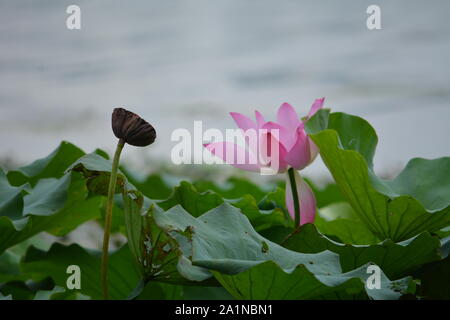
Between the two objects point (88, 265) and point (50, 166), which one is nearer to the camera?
point (88, 265)

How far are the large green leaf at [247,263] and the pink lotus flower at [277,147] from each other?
120mm

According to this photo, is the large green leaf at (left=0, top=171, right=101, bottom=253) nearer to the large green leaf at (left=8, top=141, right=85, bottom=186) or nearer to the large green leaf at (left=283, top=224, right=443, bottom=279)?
the large green leaf at (left=8, top=141, right=85, bottom=186)

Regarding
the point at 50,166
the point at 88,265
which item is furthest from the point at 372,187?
the point at 50,166

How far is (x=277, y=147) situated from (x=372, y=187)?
11 centimetres

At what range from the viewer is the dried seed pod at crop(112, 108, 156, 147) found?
21.2 inches

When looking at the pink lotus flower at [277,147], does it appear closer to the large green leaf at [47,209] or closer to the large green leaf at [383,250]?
the large green leaf at [383,250]

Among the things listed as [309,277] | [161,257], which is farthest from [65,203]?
[309,277]

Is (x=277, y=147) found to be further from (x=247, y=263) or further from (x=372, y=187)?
(x=247, y=263)

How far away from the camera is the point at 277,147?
69cm

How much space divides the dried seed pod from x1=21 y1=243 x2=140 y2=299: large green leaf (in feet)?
1.12
